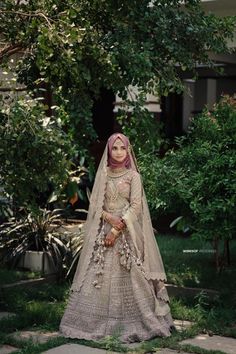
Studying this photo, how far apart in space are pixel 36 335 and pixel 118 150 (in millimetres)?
1909

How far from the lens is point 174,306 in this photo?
313 inches

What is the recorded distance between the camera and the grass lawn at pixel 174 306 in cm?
652

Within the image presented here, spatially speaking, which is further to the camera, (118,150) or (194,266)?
(194,266)

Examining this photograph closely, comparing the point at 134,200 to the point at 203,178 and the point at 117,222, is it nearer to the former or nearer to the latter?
the point at 117,222

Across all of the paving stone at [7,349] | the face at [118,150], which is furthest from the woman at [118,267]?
the paving stone at [7,349]

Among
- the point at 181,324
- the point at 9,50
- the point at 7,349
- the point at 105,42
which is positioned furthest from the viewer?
the point at 181,324

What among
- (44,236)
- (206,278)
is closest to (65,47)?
(206,278)

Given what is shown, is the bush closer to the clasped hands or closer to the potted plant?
the clasped hands

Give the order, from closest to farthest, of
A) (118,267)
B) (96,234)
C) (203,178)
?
(118,267)
(96,234)
(203,178)

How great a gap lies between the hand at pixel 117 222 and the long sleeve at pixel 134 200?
0.06 metres

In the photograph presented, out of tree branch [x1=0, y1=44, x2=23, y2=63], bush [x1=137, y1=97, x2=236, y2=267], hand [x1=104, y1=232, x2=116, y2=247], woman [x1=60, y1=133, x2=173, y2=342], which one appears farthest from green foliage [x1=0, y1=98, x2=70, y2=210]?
bush [x1=137, y1=97, x2=236, y2=267]

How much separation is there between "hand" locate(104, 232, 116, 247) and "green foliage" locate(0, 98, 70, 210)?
70cm

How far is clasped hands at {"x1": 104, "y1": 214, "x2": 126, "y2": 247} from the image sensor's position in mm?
6773

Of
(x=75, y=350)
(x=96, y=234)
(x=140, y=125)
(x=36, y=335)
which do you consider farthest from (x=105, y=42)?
(x=36, y=335)
